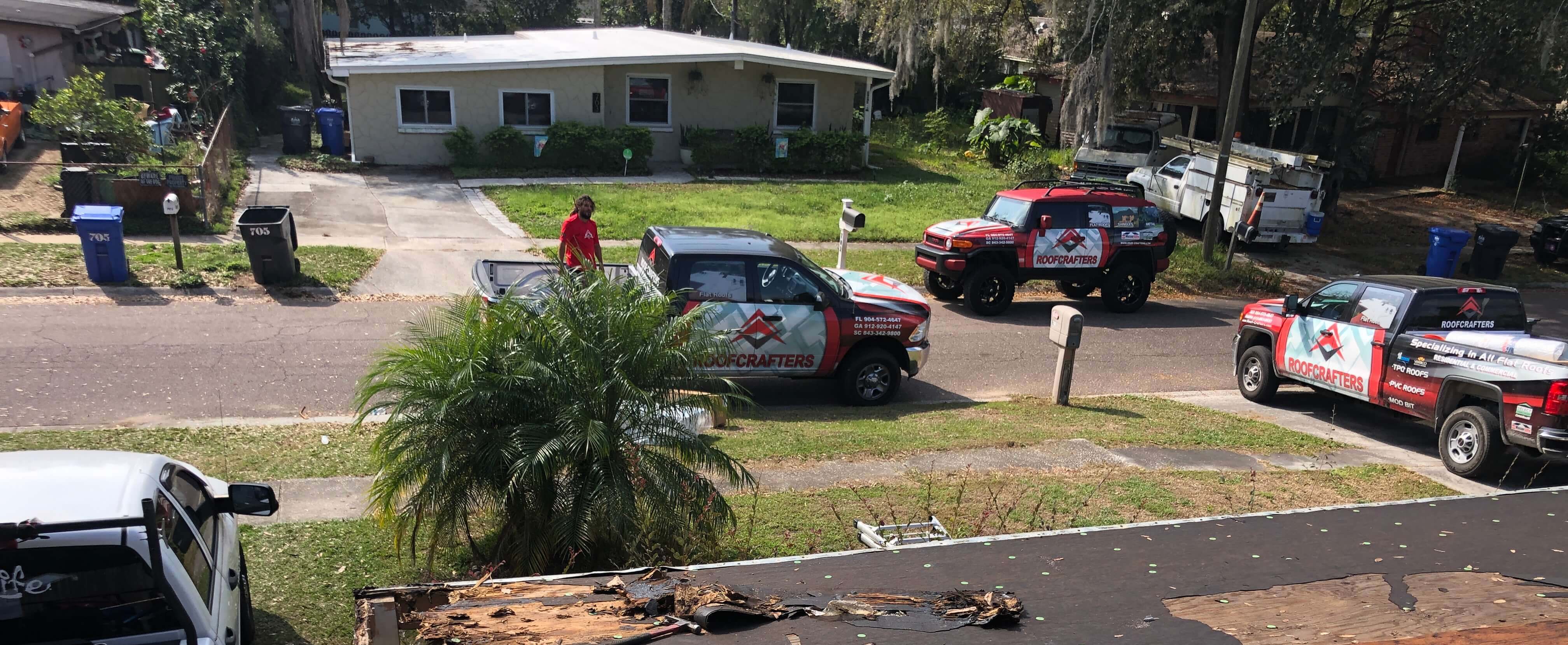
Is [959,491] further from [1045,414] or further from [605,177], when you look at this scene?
[605,177]

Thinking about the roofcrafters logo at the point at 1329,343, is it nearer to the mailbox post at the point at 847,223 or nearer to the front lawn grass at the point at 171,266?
the mailbox post at the point at 847,223

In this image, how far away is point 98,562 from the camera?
3.97m

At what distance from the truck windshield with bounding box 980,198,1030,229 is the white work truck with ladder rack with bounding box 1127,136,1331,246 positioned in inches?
243

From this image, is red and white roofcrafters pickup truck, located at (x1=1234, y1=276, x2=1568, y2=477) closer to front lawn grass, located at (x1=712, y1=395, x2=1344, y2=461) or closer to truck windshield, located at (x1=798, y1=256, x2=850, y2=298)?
front lawn grass, located at (x1=712, y1=395, x2=1344, y2=461)

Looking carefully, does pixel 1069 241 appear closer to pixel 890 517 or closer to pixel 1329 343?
pixel 1329 343

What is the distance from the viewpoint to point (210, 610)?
437cm

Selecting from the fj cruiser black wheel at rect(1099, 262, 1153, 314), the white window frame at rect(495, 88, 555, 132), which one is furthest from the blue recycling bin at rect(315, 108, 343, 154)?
the fj cruiser black wheel at rect(1099, 262, 1153, 314)

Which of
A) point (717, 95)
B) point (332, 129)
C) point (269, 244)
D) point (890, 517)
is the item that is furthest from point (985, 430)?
point (332, 129)

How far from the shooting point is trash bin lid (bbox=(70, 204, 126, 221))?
520 inches

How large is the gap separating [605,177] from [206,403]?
48.0ft

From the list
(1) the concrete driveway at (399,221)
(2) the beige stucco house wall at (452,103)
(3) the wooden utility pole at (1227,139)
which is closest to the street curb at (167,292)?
(1) the concrete driveway at (399,221)

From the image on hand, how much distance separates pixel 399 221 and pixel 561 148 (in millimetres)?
6067

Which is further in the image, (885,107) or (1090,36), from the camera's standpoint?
(885,107)

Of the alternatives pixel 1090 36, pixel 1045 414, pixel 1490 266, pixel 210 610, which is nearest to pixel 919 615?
pixel 210 610
